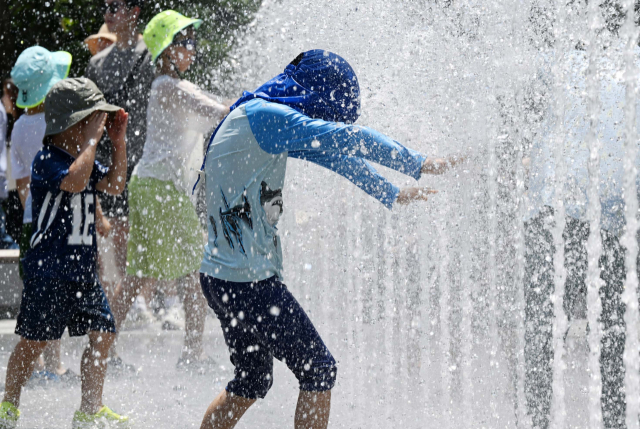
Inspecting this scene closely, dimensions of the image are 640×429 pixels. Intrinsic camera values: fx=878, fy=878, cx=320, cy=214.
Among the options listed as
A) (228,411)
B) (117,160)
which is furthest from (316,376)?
(117,160)

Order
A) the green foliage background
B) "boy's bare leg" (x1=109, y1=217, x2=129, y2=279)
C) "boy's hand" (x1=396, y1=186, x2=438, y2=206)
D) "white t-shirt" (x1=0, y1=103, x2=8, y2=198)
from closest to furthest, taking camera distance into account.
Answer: "boy's hand" (x1=396, y1=186, x2=438, y2=206)
"boy's bare leg" (x1=109, y1=217, x2=129, y2=279)
"white t-shirt" (x1=0, y1=103, x2=8, y2=198)
the green foliage background

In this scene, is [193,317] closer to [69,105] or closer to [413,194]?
Result: [69,105]

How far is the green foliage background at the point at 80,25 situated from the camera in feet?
31.7

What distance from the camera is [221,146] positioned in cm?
287

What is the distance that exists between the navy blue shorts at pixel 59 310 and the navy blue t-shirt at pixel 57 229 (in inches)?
1.6

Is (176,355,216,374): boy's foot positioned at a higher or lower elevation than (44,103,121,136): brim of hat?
lower

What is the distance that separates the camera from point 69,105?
363 centimetres

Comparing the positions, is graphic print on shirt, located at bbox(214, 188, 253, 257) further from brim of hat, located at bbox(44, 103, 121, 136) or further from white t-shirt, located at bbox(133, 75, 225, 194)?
white t-shirt, located at bbox(133, 75, 225, 194)

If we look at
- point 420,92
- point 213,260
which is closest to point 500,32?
point 420,92

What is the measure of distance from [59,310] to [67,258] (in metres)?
0.22

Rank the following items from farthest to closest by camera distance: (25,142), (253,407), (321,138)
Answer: (25,142)
(253,407)
(321,138)

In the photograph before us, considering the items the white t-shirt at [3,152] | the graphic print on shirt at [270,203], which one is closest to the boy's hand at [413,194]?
the graphic print on shirt at [270,203]

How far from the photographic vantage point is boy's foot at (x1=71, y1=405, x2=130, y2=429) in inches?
137

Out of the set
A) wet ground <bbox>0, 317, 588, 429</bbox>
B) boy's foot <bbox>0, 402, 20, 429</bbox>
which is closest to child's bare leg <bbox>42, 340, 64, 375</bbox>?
wet ground <bbox>0, 317, 588, 429</bbox>
